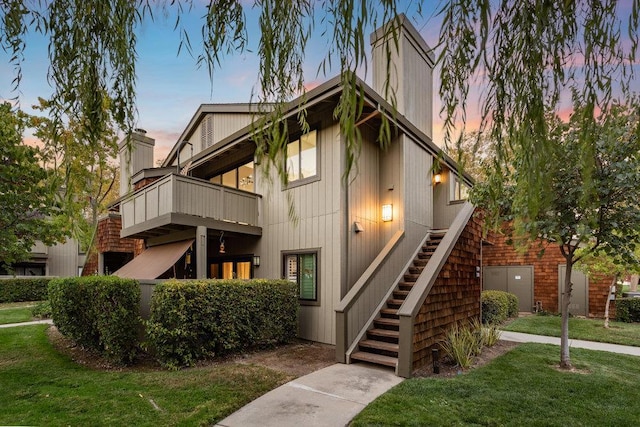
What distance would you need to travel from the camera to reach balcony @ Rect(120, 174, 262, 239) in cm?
903

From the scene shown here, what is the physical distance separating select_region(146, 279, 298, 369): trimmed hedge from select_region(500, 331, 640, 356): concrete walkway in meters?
5.93

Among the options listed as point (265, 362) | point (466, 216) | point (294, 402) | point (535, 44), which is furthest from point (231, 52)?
point (466, 216)

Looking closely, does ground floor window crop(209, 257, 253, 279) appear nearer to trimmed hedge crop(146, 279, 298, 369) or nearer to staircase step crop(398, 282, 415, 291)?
trimmed hedge crop(146, 279, 298, 369)

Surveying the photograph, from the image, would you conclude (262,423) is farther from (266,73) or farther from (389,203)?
(389,203)

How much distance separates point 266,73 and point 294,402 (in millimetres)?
4284

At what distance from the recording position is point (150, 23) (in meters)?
2.35

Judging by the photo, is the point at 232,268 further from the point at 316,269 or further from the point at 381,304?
the point at 381,304

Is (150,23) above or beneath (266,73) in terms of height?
above

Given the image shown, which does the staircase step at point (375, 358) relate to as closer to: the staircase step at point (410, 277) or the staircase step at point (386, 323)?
the staircase step at point (386, 323)

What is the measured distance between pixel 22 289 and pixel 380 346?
61.6ft

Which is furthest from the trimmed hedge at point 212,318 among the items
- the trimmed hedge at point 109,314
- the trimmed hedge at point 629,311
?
the trimmed hedge at point 629,311

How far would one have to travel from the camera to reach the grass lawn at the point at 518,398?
4324 mm

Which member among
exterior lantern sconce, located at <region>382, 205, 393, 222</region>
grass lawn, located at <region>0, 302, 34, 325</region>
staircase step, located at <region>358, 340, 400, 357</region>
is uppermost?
exterior lantern sconce, located at <region>382, 205, 393, 222</region>

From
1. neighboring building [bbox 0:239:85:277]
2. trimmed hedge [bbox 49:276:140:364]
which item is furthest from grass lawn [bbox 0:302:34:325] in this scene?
neighboring building [bbox 0:239:85:277]
